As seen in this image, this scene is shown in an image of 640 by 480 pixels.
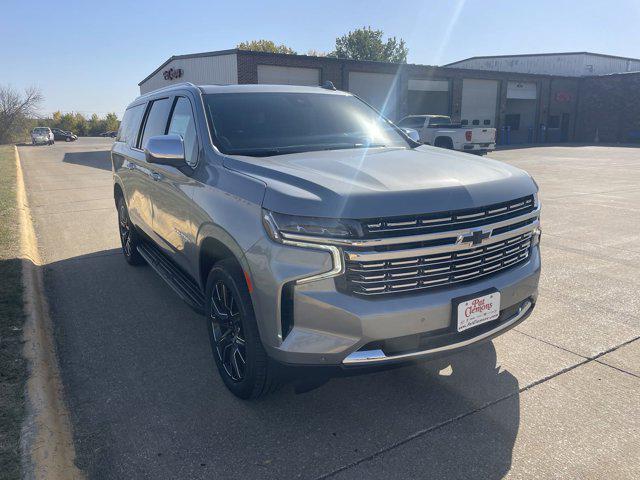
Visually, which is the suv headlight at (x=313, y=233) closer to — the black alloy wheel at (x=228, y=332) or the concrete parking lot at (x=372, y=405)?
the black alloy wheel at (x=228, y=332)

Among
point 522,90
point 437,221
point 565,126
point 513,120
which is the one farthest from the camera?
point 565,126

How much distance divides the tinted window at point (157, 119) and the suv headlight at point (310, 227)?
2.53m

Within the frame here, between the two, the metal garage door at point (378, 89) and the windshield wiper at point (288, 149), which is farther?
the metal garage door at point (378, 89)

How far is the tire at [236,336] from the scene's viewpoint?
2.98 meters

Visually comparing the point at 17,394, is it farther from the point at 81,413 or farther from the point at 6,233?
the point at 6,233

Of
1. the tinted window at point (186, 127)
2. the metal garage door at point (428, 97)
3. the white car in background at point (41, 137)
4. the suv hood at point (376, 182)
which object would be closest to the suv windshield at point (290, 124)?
the tinted window at point (186, 127)

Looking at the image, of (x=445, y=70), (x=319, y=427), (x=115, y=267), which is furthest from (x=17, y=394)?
(x=445, y=70)

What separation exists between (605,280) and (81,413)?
5.23 m

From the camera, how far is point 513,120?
42.6m

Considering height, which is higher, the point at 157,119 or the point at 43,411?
the point at 157,119

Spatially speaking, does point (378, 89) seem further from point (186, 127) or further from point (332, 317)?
point (332, 317)

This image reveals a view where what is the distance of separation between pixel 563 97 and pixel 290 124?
44.5 meters

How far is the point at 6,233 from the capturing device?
7766 mm

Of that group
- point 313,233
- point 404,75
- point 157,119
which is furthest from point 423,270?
point 404,75
